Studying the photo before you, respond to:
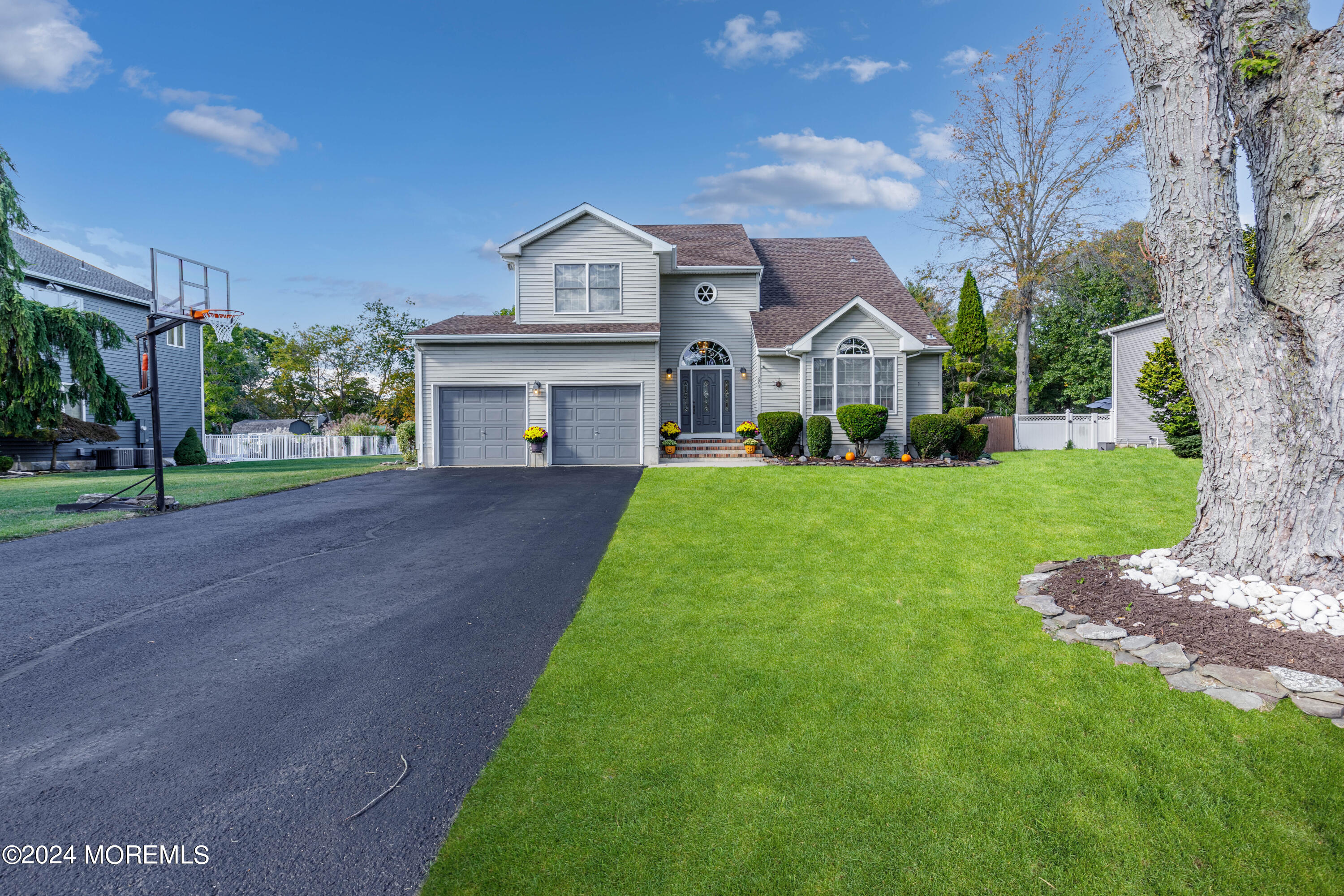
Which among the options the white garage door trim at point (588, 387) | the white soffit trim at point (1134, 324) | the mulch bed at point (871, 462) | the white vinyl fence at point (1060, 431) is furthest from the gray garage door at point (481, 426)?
the white soffit trim at point (1134, 324)

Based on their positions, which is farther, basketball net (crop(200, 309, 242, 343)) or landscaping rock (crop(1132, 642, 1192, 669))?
basketball net (crop(200, 309, 242, 343))

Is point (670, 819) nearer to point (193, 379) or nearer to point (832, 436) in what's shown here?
point (832, 436)

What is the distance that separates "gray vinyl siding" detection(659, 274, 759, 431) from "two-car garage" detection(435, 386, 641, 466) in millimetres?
2305

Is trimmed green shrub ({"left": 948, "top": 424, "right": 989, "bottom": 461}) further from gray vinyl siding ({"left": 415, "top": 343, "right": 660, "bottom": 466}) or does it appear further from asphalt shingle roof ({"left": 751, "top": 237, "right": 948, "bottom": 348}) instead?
gray vinyl siding ({"left": 415, "top": 343, "right": 660, "bottom": 466})

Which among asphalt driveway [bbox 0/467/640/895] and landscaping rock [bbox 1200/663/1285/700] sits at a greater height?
landscaping rock [bbox 1200/663/1285/700]

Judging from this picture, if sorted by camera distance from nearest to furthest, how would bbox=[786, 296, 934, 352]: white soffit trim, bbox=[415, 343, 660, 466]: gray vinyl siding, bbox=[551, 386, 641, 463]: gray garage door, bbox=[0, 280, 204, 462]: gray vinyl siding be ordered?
bbox=[786, 296, 934, 352]: white soffit trim
bbox=[415, 343, 660, 466]: gray vinyl siding
bbox=[551, 386, 641, 463]: gray garage door
bbox=[0, 280, 204, 462]: gray vinyl siding

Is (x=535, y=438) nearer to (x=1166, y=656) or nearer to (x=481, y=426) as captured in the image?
(x=481, y=426)

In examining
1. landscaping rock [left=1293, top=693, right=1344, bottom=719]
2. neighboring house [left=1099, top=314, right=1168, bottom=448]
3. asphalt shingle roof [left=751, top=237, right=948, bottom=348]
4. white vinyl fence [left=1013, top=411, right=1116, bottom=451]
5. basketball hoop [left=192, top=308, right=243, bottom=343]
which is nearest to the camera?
landscaping rock [left=1293, top=693, right=1344, bottom=719]

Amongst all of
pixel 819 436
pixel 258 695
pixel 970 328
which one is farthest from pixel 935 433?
pixel 258 695

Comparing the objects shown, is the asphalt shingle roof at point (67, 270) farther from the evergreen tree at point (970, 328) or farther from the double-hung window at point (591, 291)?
the evergreen tree at point (970, 328)

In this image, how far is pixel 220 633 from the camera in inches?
167

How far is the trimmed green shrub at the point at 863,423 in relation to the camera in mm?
14312

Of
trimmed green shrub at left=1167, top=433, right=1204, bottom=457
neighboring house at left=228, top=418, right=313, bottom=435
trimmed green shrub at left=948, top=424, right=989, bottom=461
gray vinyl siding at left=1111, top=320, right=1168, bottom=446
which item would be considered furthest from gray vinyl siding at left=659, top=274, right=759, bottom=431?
neighboring house at left=228, top=418, right=313, bottom=435

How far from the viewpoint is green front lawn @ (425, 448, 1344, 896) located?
6.47 feet
